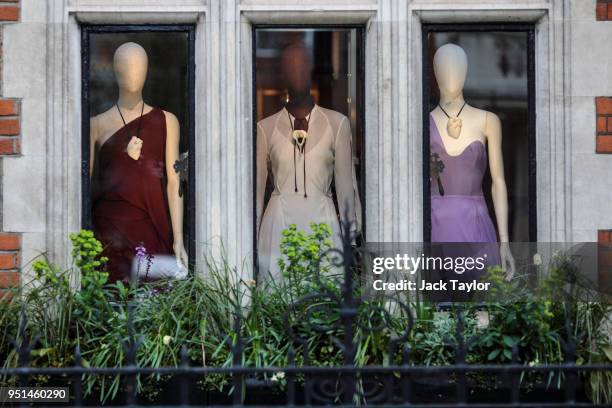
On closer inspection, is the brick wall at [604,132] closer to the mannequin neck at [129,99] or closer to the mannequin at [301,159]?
the mannequin at [301,159]

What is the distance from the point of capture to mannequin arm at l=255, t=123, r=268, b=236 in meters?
6.98

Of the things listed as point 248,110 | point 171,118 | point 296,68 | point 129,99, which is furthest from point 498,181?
point 129,99

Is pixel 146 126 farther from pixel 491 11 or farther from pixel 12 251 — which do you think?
pixel 491 11

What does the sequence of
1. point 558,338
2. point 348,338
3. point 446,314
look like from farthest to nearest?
point 446,314
point 558,338
point 348,338

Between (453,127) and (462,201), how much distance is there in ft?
1.71

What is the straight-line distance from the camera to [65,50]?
6.75 metres

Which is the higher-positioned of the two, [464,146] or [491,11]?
[491,11]

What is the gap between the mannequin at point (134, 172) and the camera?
22.7ft

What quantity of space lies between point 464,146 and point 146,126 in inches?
88.0

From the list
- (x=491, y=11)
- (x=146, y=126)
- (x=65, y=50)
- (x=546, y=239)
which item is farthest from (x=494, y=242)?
(x=65, y=50)

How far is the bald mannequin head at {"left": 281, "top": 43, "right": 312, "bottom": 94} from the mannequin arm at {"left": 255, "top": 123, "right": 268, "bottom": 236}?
0.39m

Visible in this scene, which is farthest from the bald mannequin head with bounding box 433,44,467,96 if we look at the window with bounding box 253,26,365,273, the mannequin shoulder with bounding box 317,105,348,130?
the mannequin shoulder with bounding box 317,105,348,130

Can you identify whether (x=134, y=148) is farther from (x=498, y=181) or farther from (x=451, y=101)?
(x=498, y=181)

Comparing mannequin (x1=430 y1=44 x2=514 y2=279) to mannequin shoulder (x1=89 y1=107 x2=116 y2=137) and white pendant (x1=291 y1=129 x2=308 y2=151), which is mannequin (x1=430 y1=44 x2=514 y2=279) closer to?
white pendant (x1=291 y1=129 x2=308 y2=151)
